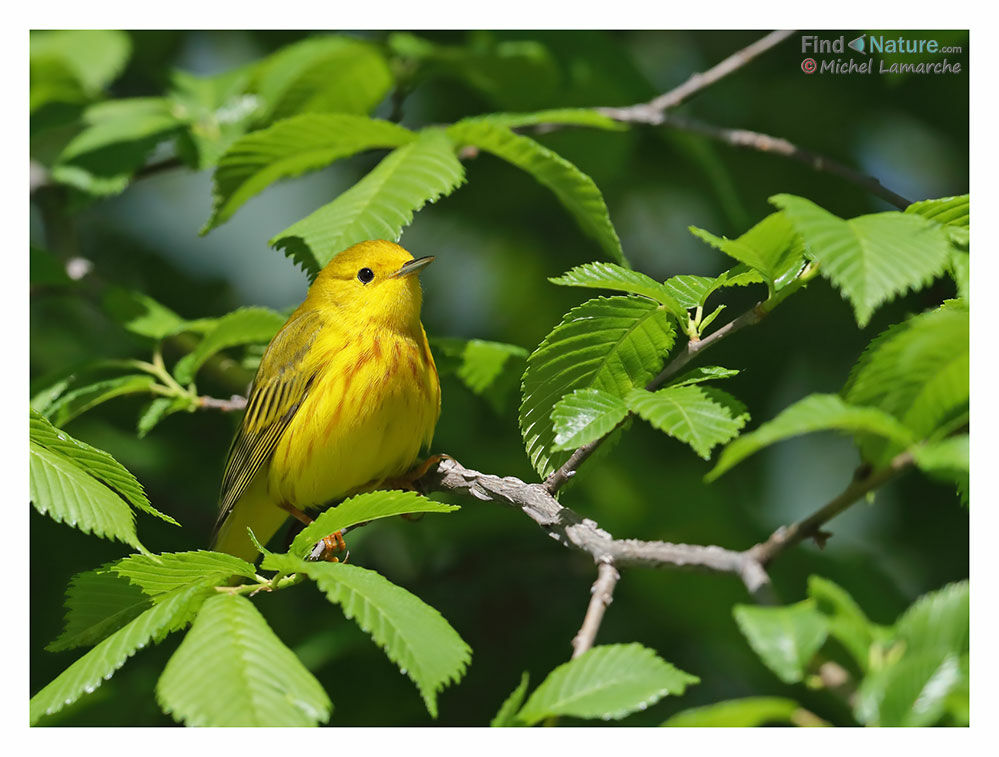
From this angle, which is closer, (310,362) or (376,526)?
(310,362)

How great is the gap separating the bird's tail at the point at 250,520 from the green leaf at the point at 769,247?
1789 millimetres

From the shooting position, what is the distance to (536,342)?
4.08m

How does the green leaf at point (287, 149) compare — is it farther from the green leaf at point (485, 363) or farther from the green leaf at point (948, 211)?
the green leaf at point (948, 211)

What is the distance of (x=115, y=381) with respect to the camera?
2.98m

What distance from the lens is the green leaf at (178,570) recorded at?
1786 mm

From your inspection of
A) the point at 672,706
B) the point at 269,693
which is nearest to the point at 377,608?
the point at 269,693

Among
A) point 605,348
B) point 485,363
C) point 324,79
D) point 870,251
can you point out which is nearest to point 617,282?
point 605,348

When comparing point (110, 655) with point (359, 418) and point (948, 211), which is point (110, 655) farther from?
point (948, 211)

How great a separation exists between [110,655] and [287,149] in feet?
5.49

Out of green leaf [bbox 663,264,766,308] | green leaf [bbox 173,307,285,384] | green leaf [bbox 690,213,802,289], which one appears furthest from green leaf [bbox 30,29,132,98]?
green leaf [bbox 690,213,802,289]

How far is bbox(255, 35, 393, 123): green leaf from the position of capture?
344cm

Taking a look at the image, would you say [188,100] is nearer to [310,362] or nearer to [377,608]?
[310,362]

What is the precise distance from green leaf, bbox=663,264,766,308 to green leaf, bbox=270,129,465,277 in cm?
72

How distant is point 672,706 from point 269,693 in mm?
2101
